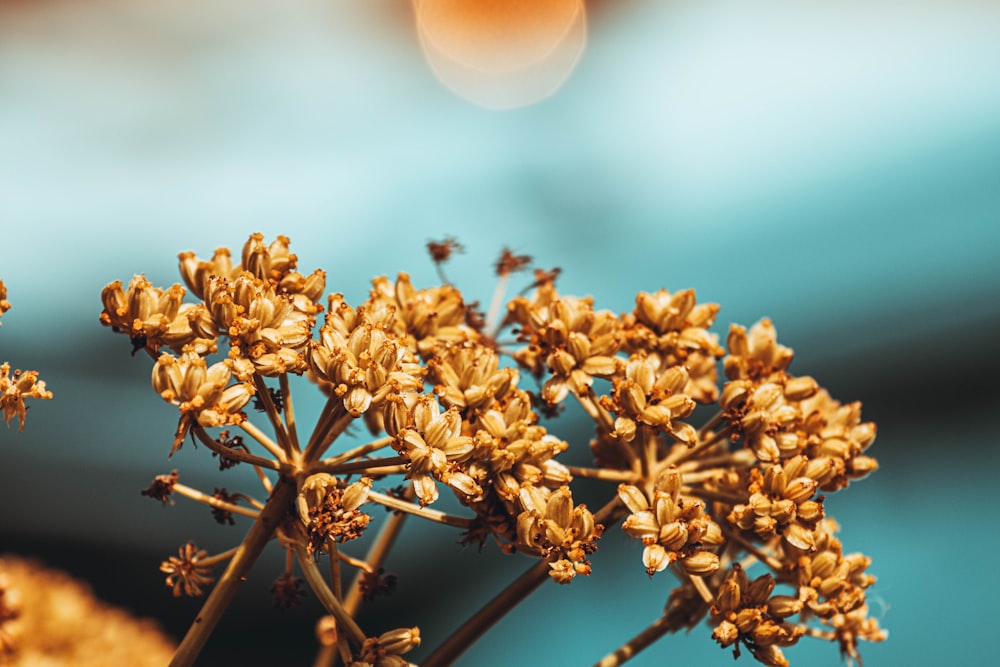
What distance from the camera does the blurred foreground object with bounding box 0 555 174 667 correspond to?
137 cm

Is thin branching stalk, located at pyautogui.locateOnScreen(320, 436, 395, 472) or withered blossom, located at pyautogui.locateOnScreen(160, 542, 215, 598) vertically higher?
thin branching stalk, located at pyautogui.locateOnScreen(320, 436, 395, 472)

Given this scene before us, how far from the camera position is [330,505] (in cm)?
95

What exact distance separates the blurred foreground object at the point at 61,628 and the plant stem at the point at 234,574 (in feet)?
1.62

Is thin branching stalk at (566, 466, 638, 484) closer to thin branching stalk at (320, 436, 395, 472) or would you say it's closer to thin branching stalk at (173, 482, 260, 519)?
thin branching stalk at (320, 436, 395, 472)

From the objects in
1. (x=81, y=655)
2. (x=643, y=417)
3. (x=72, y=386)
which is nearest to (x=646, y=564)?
(x=643, y=417)

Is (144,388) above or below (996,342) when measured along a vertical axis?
below

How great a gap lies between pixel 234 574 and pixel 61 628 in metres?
0.73

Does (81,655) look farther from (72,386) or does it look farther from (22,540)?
(72,386)

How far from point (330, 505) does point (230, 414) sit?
15 cm

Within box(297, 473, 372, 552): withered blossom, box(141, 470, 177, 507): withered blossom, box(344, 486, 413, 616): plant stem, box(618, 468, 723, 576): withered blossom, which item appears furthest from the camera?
box(344, 486, 413, 616): plant stem

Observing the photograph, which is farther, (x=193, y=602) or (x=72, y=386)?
(x=72, y=386)

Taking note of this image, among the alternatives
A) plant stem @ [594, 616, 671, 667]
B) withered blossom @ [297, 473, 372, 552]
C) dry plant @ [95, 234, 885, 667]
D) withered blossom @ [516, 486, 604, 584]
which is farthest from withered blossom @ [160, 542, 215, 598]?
plant stem @ [594, 616, 671, 667]

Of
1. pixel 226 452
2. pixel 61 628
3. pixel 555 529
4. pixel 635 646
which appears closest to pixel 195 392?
pixel 226 452

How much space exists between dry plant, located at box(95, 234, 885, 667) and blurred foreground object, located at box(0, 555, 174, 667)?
0.42 meters
